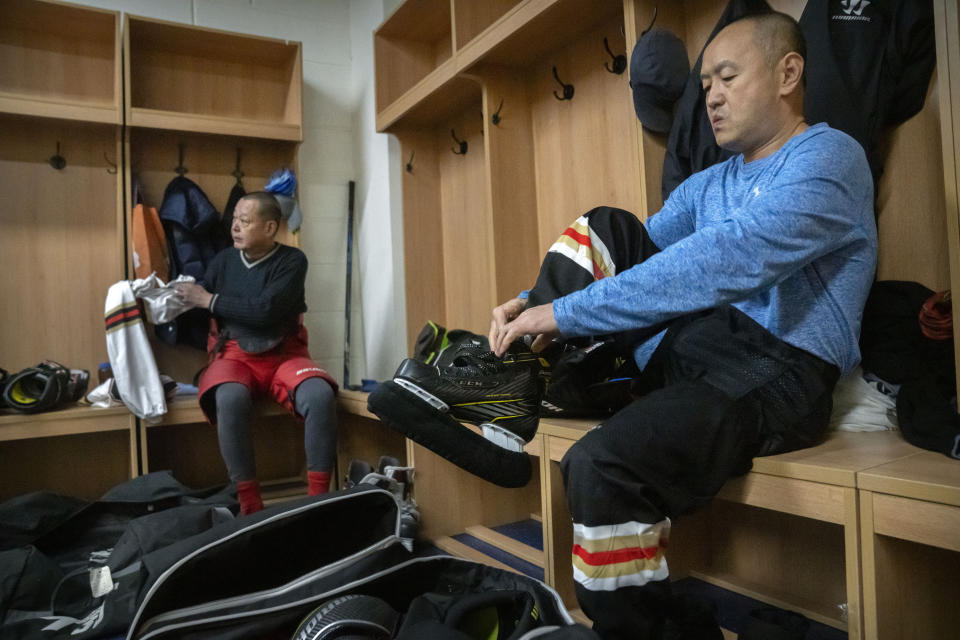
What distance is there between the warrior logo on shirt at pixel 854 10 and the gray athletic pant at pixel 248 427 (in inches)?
70.2

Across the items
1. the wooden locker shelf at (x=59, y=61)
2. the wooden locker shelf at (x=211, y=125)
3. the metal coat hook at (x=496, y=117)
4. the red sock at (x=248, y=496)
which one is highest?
the wooden locker shelf at (x=59, y=61)

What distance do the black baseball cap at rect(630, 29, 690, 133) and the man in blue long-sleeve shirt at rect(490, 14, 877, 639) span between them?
0.41 m

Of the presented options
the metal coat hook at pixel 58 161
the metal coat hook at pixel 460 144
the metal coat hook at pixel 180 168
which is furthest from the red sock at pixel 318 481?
the metal coat hook at pixel 58 161

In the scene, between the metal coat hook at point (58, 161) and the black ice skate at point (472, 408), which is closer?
the black ice skate at point (472, 408)

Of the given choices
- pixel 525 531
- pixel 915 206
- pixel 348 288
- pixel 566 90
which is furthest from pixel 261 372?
pixel 915 206

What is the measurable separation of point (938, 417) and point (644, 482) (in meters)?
0.50

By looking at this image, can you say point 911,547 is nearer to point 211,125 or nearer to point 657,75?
point 657,75

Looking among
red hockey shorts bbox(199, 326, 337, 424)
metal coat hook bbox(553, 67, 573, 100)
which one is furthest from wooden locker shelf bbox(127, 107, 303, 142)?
metal coat hook bbox(553, 67, 573, 100)

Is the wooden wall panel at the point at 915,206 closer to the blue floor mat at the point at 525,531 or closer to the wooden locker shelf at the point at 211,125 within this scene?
the blue floor mat at the point at 525,531

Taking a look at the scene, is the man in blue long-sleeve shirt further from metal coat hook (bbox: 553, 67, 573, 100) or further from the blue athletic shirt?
metal coat hook (bbox: 553, 67, 573, 100)

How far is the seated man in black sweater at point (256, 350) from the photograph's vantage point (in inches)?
84.9

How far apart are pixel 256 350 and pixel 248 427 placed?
1.00 ft

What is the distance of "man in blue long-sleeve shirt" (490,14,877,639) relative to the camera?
925 mm

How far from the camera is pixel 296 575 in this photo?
1.30m
